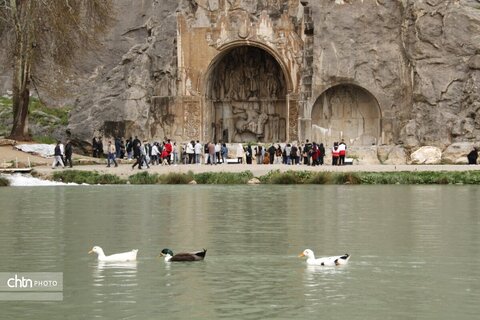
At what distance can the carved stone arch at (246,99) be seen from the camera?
218ft

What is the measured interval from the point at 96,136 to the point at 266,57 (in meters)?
10.2

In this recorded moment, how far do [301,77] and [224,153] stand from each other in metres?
6.60

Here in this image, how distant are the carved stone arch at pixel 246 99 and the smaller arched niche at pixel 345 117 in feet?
8.19

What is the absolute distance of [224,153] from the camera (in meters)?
60.1

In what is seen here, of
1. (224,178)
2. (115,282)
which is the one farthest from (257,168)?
(115,282)

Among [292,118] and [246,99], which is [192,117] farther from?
[292,118]

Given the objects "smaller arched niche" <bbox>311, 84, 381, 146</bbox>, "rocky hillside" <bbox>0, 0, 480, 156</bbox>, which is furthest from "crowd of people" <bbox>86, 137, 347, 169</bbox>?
"rocky hillside" <bbox>0, 0, 480, 156</bbox>

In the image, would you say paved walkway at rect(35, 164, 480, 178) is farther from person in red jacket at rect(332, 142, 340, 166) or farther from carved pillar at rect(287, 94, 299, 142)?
carved pillar at rect(287, 94, 299, 142)

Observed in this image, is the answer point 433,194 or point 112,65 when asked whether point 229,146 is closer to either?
point 112,65

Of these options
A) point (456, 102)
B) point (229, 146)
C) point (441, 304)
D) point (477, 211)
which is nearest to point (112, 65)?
point (229, 146)

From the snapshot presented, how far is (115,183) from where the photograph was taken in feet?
163

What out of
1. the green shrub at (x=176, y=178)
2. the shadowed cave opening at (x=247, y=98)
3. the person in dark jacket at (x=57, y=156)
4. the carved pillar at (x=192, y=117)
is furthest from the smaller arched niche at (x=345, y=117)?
the green shrub at (x=176, y=178)

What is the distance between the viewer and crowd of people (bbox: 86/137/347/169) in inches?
2242

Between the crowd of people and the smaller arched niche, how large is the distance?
3009 mm
